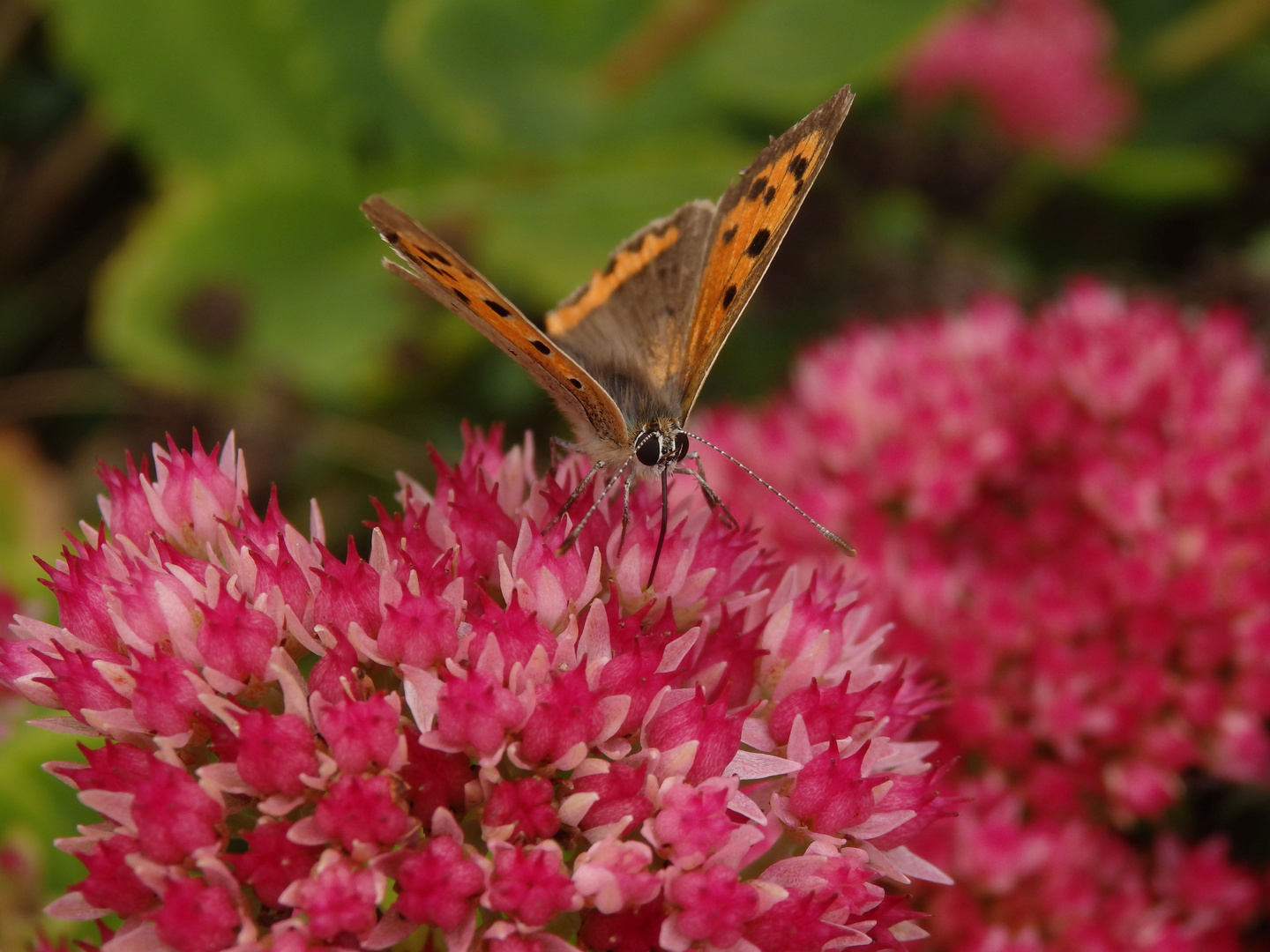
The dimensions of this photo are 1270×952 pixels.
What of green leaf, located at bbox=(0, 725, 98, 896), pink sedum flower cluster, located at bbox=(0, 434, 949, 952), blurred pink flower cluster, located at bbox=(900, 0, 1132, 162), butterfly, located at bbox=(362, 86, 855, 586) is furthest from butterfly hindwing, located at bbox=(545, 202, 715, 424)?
blurred pink flower cluster, located at bbox=(900, 0, 1132, 162)

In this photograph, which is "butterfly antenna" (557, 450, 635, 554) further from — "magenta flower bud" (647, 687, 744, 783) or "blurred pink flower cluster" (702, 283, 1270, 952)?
"blurred pink flower cluster" (702, 283, 1270, 952)

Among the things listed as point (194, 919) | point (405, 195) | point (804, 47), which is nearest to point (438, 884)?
point (194, 919)

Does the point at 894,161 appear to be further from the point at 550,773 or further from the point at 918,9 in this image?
the point at 550,773

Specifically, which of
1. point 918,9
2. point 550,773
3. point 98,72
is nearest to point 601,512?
point 550,773

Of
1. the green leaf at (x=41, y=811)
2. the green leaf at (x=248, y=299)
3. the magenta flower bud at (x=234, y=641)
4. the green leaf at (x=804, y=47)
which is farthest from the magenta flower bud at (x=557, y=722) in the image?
the green leaf at (x=804, y=47)

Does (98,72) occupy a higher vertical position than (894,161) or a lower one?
higher

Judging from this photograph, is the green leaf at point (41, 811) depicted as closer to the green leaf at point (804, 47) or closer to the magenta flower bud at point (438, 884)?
the magenta flower bud at point (438, 884)

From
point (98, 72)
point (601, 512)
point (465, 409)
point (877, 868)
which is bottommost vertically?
point (877, 868)
